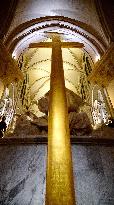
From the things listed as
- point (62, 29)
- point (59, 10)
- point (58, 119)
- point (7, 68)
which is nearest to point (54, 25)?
point (62, 29)

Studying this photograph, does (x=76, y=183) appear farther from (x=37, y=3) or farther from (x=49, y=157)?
(x=37, y=3)

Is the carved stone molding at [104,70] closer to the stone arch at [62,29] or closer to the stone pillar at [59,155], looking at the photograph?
the stone arch at [62,29]

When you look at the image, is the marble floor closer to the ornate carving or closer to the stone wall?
the ornate carving

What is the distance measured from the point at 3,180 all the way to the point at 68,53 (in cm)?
1087

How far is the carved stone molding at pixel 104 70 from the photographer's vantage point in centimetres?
802

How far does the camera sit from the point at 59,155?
329 centimetres

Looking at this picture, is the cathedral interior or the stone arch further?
the stone arch

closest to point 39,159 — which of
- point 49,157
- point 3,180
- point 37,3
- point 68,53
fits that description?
point 3,180

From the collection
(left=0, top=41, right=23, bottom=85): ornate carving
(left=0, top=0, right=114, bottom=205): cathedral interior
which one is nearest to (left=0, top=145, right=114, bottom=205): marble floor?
(left=0, top=0, right=114, bottom=205): cathedral interior

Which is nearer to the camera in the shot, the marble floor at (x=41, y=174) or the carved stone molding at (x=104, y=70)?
the marble floor at (x=41, y=174)

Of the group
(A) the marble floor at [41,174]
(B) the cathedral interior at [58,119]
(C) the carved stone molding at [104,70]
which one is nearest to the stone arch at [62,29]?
(B) the cathedral interior at [58,119]

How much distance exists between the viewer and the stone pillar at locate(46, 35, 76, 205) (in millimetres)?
2949

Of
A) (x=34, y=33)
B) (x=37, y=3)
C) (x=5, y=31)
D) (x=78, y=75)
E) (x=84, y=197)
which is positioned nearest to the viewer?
(x=84, y=197)

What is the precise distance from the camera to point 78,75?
15.8 metres
